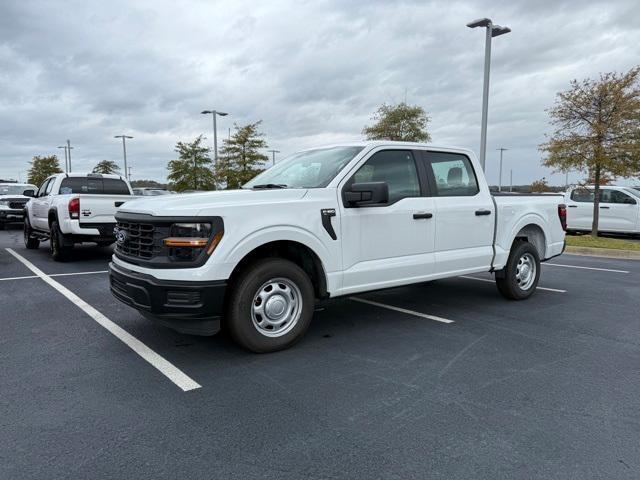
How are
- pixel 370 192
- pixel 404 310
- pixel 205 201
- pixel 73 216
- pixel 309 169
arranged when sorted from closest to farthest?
pixel 205 201, pixel 370 192, pixel 309 169, pixel 404 310, pixel 73 216

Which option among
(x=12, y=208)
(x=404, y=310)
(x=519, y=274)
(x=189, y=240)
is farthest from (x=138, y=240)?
(x=12, y=208)

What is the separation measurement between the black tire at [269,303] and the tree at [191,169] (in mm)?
26766

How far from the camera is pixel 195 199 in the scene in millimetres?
4121

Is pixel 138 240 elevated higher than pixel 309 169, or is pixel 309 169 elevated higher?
pixel 309 169

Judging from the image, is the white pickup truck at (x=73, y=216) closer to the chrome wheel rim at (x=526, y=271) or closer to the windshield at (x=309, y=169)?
the windshield at (x=309, y=169)

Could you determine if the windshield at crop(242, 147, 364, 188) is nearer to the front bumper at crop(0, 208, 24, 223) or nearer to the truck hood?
the truck hood

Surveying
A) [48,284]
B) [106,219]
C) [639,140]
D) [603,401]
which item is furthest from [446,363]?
[639,140]

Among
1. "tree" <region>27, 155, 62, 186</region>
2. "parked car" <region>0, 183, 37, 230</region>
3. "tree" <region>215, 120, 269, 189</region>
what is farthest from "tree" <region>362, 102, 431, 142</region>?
"tree" <region>27, 155, 62, 186</region>

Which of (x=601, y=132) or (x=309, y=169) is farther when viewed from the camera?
(x=601, y=132)

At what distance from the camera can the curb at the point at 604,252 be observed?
1112 centimetres

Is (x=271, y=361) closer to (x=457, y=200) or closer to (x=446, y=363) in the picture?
(x=446, y=363)

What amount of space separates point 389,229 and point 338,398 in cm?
202

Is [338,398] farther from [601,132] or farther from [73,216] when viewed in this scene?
[601,132]

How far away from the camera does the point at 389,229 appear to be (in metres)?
4.88
